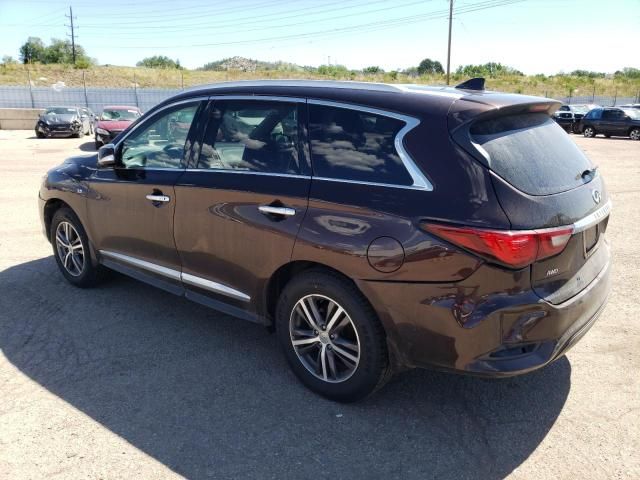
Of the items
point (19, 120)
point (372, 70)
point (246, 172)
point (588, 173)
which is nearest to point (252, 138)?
point (246, 172)

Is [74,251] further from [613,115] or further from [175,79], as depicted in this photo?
[175,79]

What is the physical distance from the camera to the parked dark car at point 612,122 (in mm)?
26750

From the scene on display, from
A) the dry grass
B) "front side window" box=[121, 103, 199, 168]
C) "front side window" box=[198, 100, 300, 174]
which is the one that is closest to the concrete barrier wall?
the dry grass

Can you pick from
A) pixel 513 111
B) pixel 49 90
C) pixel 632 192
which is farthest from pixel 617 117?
pixel 49 90

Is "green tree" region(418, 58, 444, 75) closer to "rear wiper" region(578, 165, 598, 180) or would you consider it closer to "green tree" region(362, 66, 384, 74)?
"green tree" region(362, 66, 384, 74)

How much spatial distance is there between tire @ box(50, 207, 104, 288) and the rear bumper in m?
3.19

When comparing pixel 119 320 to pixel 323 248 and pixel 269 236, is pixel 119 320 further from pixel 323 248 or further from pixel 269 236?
pixel 323 248

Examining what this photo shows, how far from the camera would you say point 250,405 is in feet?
11.0

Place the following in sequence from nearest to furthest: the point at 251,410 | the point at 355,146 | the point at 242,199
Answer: the point at 355,146 < the point at 251,410 < the point at 242,199

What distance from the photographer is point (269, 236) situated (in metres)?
3.42

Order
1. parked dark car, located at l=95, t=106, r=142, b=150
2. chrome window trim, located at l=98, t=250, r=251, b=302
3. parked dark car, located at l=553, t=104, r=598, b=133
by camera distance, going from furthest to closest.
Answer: parked dark car, located at l=553, t=104, r=598, b=133, parked dark car, located at l=95, t=106, r=142, b=150, chrome window trim, located at l=98, t=250, r=251, b=302

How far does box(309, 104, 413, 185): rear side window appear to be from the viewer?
303 cm

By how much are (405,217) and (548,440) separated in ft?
4.89

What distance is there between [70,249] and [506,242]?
13.8 ft
